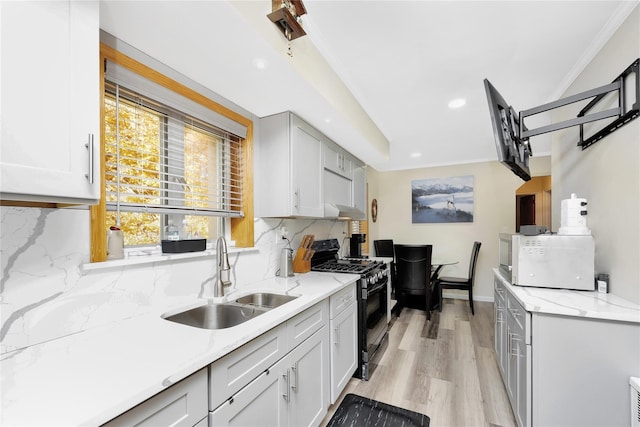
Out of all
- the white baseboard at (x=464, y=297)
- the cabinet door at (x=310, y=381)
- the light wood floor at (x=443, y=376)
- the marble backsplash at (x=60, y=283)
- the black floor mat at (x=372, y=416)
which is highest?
the marble backsplash at (x=60, y=283)

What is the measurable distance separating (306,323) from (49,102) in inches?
57.5

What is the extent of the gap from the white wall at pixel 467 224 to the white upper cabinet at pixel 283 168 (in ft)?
10.6

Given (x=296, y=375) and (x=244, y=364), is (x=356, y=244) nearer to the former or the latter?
(x=296, y=375)

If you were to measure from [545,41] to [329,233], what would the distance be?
2588mm

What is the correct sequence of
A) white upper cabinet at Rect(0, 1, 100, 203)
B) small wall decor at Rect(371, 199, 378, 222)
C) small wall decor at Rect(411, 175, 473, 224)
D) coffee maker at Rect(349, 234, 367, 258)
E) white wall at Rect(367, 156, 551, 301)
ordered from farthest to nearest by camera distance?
small wall decor at Rect(371, 199, 378, 222)
small wall decor at Rect(411, 175, 473, 224)
white wall at Rect(367, 156, 551, 301)
coffee maker at Rect(349, 234, 367, 258)
white upper cabinet at Rect(0, 1, 100, 203)

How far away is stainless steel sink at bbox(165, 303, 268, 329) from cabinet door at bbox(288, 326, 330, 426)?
0.33 metres

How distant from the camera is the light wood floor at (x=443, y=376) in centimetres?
201

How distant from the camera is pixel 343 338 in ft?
6.99

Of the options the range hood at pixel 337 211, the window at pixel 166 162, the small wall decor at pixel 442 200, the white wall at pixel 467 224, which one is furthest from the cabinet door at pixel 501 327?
the small wall decor at pixel 442 200

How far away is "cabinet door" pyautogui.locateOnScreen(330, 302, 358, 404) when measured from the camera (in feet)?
6.49

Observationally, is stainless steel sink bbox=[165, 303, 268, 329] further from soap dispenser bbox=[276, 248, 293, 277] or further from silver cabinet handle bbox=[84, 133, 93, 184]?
silver cabinet handle bbox=[84, 133, 93, 184]

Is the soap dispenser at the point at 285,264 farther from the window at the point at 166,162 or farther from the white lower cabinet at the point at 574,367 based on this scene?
the white lower cabinet at the point at 574,367

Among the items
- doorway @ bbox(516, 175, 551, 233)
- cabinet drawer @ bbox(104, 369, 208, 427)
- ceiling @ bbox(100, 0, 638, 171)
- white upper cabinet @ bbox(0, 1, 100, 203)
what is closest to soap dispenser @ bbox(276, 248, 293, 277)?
ceiling @ bbox(100, 0, 638, 171)

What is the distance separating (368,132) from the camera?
295cm
